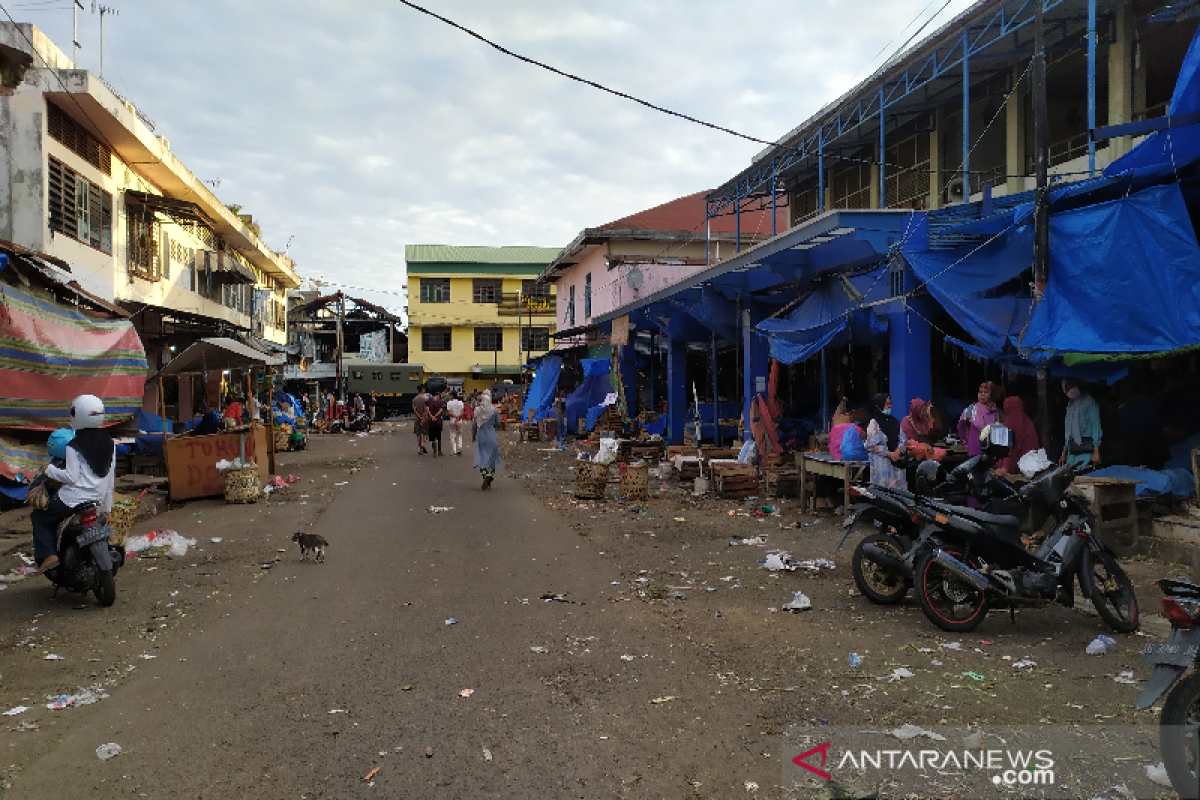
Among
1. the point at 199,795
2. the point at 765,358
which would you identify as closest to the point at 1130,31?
the point at 765,358

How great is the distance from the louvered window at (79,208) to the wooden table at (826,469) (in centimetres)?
1389

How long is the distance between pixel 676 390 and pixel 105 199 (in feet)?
45.8

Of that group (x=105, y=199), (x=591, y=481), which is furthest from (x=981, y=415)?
(x=105, y=199)

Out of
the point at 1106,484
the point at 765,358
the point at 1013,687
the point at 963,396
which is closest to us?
the point at 1013,687

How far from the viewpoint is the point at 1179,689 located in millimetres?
3199

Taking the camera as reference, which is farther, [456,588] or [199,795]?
[456,588]

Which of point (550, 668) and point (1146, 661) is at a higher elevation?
point (1146, 661)

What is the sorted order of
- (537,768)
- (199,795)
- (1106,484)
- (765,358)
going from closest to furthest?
(199,795), (537,768), (1106,484), (765,358)

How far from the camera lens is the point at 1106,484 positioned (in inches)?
293

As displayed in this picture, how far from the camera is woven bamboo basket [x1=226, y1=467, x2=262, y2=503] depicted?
40.3ft

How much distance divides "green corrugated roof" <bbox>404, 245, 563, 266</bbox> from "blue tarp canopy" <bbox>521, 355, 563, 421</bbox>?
25011 millimetres

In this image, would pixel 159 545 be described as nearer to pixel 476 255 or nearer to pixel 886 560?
pixel 886 560

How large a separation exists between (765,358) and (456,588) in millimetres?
10417

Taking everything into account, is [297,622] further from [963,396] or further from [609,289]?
[609,289]
